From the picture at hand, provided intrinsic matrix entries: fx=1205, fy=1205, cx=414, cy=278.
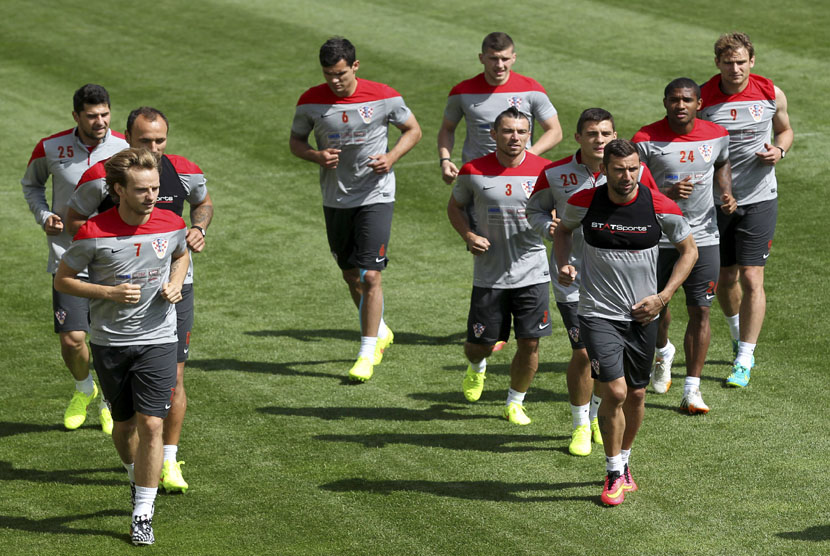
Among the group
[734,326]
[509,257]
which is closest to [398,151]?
[509,257]

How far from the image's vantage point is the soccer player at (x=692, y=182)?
30.4ft

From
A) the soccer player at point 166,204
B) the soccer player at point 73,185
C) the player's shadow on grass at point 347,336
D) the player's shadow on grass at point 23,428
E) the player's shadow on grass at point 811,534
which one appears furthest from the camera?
the player's shadow on grass at point 347,336

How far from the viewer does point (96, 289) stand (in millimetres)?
7188

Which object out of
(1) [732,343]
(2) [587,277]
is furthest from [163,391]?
(1) [732,343]

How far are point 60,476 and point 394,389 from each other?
115 inches

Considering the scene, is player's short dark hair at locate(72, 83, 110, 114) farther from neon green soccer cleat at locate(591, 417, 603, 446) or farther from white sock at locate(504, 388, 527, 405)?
neon green soccer cleat at locate(591, 417, 603, 446)

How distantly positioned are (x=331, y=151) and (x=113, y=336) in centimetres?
388

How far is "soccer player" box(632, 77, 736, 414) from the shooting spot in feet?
30.4

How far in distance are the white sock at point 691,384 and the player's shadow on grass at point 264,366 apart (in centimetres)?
301

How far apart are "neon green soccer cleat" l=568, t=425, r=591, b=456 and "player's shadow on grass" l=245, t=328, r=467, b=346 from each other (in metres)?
2.84

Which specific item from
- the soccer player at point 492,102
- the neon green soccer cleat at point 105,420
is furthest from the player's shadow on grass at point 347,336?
the neon green soccer cleat at point 105,420

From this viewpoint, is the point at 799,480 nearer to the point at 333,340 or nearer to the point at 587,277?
the point at 587,277

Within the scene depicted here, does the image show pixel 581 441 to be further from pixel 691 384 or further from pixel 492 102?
pixel 492 102

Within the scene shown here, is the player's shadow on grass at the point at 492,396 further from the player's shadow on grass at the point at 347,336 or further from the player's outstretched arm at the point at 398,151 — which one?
the player's outstretched arm at the point at 398,151
